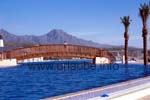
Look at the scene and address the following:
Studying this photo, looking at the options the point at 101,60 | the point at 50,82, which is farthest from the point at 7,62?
the point at 50,82

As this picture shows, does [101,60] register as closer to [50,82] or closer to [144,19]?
[144,19]

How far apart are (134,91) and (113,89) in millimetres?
1737

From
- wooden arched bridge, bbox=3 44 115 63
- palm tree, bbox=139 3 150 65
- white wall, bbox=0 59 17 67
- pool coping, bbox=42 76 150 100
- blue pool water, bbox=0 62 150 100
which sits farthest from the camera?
wooden arched bridge, bbox=3 44 115 63

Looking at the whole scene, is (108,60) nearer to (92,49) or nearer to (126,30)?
(92,49)

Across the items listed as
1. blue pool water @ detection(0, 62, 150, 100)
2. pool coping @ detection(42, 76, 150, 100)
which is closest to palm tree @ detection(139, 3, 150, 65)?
blue pool water @ detection(0, 62, 150, 100)

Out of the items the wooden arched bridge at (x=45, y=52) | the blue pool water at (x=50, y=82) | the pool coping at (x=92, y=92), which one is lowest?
the blue pool water at (x=50, y=82)

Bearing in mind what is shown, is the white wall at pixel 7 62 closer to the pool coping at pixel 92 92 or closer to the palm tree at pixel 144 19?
the palm tree at pixel 144 19

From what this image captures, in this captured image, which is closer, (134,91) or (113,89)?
(113,89)

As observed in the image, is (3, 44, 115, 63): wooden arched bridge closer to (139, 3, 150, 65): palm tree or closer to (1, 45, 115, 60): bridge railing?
(1, 45, 115, 60): bridge railing

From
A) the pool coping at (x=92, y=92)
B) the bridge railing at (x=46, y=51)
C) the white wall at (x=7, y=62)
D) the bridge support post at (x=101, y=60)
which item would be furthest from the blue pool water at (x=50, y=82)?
the bridge support post at (x=101, y=60)

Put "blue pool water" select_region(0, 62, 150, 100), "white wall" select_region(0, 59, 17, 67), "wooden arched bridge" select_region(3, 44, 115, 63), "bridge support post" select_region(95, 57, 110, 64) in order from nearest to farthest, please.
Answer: "blue pool water" select_region(0, 62, 150, 100)
"white wall" select_region(0, 59, 17, 67)
"wooden arched bridge" select_region(3, 44, 115, 63)
"bridge support post" select_region(95, 57, 110, 64)

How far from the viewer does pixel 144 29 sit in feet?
237

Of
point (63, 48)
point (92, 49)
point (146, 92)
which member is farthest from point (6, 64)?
point (146, 92)

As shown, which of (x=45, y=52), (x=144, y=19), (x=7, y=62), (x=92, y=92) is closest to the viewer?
(x=92, y=92)
